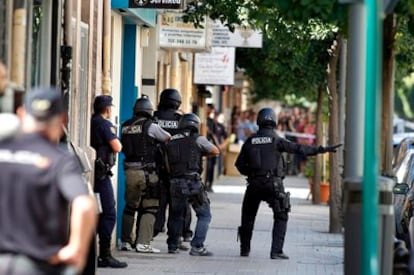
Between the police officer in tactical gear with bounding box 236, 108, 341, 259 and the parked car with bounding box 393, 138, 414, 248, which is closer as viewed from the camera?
the parked car with bounding box 393, 138, 414, 248

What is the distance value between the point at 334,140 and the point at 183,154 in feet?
20.5

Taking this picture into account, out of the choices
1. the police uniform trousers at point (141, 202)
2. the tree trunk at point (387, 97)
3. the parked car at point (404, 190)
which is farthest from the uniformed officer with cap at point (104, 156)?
the parked car at point (404, 190)

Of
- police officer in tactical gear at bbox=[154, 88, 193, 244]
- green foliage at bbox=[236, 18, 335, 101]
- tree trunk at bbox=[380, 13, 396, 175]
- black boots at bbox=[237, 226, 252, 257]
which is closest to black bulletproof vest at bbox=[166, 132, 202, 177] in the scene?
police officer in tactical gear at bbox=[154, 88, 193, 244]

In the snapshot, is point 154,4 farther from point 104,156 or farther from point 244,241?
point 244,241

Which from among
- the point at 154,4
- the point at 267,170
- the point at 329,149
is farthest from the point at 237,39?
the point at 329,149

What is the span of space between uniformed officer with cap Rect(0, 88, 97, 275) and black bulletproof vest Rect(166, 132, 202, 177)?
402 inches

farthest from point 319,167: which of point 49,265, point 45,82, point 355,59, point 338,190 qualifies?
point 49,265

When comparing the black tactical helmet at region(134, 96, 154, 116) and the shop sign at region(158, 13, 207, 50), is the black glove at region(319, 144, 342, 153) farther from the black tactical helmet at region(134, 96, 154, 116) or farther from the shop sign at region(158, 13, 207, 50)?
the shop sign at region(158, 13, 207, 50)

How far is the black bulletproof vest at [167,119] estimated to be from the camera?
18594mm

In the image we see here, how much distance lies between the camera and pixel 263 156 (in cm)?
1770

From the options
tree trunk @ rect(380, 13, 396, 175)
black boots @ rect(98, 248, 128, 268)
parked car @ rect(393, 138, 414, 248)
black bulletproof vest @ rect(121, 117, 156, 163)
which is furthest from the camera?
black bulletproof vest @ rect(121, 117, 156, 163)

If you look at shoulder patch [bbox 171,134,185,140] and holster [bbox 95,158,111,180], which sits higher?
shoulder patch [bbox 171,134,185,140]

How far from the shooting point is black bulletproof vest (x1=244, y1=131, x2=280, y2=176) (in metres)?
17.7

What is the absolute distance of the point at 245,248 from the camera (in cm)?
1833
